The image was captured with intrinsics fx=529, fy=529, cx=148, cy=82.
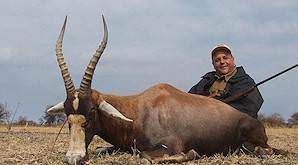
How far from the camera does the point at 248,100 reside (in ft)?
26.2

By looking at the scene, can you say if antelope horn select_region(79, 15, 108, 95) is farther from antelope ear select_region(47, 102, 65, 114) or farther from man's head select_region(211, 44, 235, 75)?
man's head select_region(211, 44, 235, 75)

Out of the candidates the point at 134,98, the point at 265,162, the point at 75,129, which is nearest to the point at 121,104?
the point at 134,98

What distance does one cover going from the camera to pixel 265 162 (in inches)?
247

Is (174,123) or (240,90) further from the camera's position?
(240,90)

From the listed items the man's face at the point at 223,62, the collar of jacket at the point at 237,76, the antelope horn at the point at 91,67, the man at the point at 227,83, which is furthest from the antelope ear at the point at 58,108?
the man's face at the point at 223,62

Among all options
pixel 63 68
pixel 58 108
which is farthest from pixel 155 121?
pixel 63 68

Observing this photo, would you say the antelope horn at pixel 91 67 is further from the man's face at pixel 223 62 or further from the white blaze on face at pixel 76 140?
the man's face at pixel 223 62

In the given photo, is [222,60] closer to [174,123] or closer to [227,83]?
[227,83]

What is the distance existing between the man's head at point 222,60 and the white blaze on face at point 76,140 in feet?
10.5

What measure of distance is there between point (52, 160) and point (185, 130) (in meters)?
1.76

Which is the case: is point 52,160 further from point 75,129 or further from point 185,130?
point 185,130

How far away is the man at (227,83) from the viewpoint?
7.96 meters

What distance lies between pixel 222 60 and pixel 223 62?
0.04m

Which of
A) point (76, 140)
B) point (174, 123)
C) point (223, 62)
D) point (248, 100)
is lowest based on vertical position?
point (76, 140)
